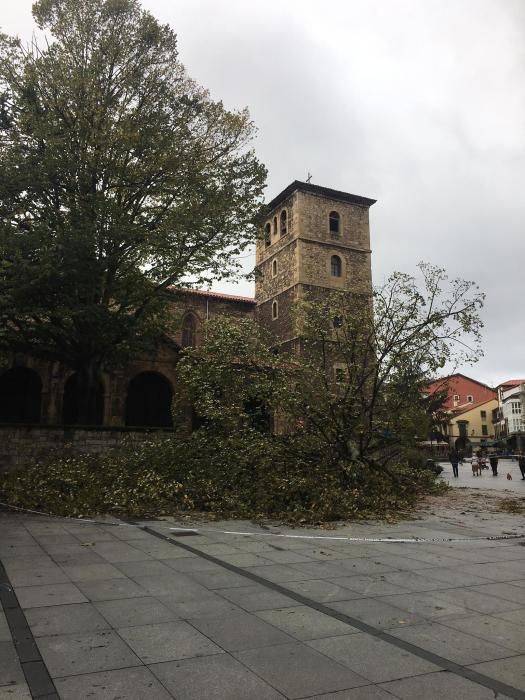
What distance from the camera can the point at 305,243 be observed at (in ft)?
121

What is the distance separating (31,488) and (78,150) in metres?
10.7

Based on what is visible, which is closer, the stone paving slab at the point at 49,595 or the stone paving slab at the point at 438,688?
the stone paving slab at the point at 438,688

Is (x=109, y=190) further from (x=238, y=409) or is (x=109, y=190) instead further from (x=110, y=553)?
(x=110, y=553)

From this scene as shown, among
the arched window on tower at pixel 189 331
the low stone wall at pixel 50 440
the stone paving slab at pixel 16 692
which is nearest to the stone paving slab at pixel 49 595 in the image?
the stone paving slab at pixel 16 692

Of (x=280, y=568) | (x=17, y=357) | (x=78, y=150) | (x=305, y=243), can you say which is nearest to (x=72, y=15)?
(x=78, y=150)

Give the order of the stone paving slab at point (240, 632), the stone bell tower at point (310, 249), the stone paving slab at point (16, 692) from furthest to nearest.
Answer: the stone bell tower at point (310, 249), the stone paving slab at point (240, 632), the stone paving slab at point (16, 692)

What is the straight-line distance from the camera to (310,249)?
121ft

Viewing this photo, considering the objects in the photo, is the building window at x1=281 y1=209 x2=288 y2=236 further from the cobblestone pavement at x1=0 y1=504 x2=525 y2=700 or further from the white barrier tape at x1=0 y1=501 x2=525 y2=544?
the cobblestone pavement at x1=0 y1=504 x2=525 y2=700

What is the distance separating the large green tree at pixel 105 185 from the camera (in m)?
15.4

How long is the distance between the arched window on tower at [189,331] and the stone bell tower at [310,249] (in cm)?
538

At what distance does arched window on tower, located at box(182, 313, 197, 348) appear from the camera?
35406 millimetres

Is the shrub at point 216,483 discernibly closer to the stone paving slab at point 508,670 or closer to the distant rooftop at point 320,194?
the stone paving slab at point 508,670

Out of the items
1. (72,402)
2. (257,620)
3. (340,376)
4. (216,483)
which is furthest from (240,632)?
(72,402)

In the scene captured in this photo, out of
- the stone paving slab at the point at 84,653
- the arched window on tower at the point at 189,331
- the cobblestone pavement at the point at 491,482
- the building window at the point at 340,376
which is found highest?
the arched window on tower at the point at 189,331
